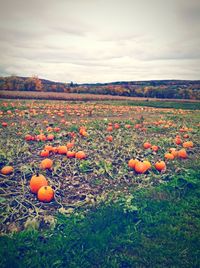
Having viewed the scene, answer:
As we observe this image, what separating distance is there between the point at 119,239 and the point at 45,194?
4.11 feet

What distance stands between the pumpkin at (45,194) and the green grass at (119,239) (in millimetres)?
451

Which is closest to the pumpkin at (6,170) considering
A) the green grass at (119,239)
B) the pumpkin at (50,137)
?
the green grass at (119,239)

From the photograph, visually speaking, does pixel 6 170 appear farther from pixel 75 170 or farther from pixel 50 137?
pixel 50 137

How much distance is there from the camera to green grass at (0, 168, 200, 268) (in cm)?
275

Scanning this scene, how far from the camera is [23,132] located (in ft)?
26.1

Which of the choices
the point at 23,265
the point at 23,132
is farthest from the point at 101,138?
the point at 23,265

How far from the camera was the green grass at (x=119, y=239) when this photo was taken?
9.02 feet

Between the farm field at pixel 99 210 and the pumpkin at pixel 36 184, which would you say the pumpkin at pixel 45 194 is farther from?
the pumpkin at pixel 36 184

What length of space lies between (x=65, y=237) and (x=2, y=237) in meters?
0.71

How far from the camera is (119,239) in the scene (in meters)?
3.08

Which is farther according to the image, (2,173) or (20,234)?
(2,173)

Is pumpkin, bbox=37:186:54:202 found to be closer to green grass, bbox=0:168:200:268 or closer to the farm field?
the farm field

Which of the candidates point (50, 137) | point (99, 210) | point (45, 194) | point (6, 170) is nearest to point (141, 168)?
point (99, 210)

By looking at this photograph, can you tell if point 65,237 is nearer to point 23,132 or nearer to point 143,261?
point 143,261
